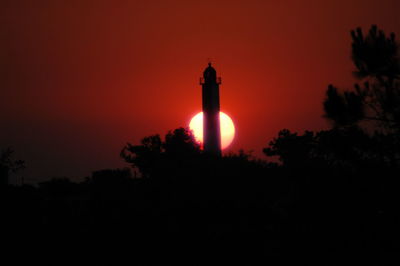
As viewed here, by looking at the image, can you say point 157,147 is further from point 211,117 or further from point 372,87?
point 372,87

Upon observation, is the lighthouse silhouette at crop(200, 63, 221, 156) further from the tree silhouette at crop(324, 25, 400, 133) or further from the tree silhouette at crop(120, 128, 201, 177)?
the tree silhouette at crop(324, 25, 400, 133)

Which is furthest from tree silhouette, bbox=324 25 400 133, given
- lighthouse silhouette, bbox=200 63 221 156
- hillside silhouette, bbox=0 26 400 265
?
lighthouse silhouette, bbox=200 63 221 156

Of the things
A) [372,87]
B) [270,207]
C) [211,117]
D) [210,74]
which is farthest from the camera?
[210,74]

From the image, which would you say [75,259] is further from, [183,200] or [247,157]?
[247,157]

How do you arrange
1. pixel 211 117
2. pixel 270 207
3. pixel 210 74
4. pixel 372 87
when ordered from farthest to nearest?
pixel 210 74 < pixel 211 117 < pixel 270 207 < pixel 372 87

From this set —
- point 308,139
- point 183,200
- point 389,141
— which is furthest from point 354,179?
point 308,139

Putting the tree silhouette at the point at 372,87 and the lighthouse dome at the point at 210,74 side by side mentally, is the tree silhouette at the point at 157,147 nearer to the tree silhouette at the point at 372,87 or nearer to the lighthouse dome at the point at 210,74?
the lighthouse dome at the point at 210,74

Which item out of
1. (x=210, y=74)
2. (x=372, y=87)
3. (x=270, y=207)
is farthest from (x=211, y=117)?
(x=372, y=87)

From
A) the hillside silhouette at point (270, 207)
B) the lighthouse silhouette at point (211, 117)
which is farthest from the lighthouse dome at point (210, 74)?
the hillside silhouette at point (270, 207)
